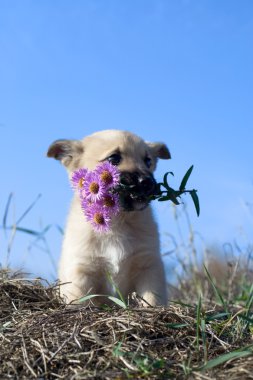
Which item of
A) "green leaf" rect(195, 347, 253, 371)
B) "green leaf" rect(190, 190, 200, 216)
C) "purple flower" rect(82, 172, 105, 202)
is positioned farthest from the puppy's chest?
"green leaf" rect(195, 347, 253, 371)

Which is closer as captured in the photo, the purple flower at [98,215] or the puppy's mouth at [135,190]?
the purple flower at [98,215]

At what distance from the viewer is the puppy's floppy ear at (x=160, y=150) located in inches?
205

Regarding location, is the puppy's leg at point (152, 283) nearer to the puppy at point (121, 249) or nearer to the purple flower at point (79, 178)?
the puppy at point (121, 249)

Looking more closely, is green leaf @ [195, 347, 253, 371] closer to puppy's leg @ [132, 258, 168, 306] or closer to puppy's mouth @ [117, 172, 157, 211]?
puppy's mouth @ [117, 172, 157, 211]

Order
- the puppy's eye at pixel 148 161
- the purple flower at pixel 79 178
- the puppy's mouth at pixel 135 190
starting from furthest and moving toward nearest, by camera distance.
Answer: the puppy's eye at pixel 148 161, the puppy's mouth at pixel 135 190, the purple flower at pixel 79 178

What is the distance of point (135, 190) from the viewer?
4.12 metres

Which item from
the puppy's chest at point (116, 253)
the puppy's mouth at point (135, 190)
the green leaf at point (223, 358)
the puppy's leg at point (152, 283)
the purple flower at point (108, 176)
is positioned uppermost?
the purple flower at point (108, 176)

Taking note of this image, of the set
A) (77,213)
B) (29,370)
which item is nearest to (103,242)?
(77,213)

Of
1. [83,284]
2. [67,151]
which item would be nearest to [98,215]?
[83,284]

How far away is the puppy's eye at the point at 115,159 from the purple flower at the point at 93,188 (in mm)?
749

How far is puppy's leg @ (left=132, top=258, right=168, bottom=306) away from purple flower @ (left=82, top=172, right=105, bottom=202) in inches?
35.3

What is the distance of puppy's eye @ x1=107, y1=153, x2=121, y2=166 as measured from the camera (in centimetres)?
459

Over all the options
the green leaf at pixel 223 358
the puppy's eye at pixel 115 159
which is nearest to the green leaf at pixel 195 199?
the green leaf at pixel 223 358

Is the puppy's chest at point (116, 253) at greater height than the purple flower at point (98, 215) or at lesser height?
lesser
